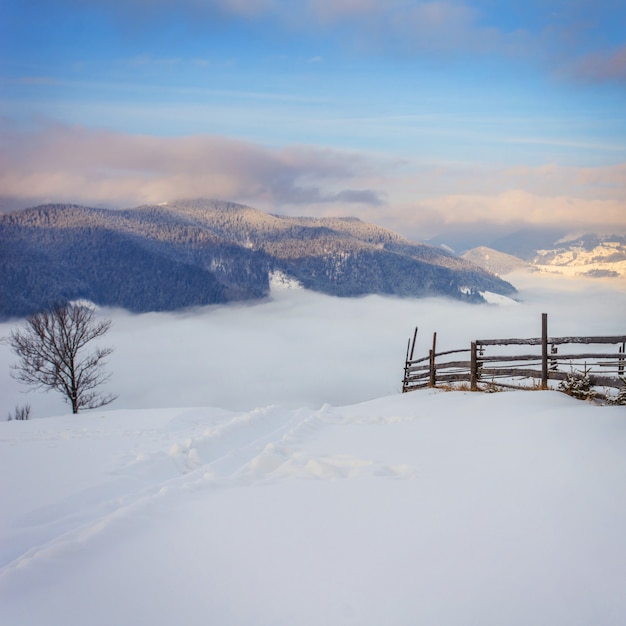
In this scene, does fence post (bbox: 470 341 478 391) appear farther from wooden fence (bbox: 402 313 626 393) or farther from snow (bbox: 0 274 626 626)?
snow (bbox: 0 274 626 626)

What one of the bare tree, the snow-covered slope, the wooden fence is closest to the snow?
the snow-covered slope

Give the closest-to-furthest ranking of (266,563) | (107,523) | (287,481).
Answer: (266,563) < (107,523) < (287,481)

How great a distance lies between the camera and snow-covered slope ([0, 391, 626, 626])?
347 centimetres

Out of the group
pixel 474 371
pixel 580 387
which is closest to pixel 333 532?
pixel 580 387

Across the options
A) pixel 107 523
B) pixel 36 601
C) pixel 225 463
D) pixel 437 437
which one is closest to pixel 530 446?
pixel 437 437

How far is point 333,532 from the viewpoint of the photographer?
462 centimetres

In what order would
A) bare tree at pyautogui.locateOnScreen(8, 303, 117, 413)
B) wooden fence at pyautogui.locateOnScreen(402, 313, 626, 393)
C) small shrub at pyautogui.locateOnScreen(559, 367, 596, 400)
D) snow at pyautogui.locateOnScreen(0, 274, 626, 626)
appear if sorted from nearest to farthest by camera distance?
A: snow at pyautogui.locateOnScreen(0, 274, 626, 626) < small shrub at pyautogui.locateOnScreen(559, 367, 596, 400) < wooden fence at pyautogui.locateOnScreen(402, 313, 626, 393) < bare tree at pyautogui.locateOnScreen(8, 303, 117, 413)

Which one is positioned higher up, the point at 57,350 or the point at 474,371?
the point at 474,371

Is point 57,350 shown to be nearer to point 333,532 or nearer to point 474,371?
point 474,371

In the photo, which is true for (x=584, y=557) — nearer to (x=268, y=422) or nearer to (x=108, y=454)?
(x=108, y=454)

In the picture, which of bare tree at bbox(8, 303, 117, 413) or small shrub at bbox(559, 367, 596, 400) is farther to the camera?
bare tree at bbox(8, 303, 117, 413)

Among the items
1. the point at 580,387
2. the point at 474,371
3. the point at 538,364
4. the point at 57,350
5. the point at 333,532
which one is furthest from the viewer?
the point at 57,350

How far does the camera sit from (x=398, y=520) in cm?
484

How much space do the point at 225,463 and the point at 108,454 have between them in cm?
249
